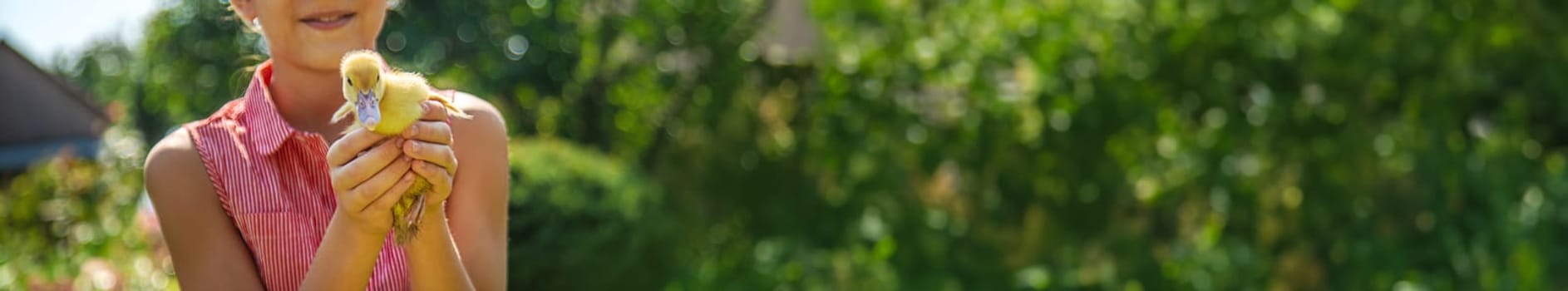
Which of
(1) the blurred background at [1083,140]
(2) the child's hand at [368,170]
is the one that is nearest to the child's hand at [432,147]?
(2) the child's hand at [368,170]

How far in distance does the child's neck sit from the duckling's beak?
36 cm

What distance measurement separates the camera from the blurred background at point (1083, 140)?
535cm

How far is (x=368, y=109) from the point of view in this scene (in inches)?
50.6

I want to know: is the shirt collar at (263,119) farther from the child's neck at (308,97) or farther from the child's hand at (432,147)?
the child's hand at (432,147)

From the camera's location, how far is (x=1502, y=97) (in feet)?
20.0

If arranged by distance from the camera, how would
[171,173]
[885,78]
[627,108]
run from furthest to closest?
[885,78] < [627,108] < [171,173]

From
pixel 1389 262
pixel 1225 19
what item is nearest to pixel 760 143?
pixel 1225 19

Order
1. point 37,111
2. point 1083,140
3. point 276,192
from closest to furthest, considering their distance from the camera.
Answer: point 276,192
point 37,111
point 1083,140

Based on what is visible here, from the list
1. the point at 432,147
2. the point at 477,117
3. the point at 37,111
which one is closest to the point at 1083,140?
the point at 37,111

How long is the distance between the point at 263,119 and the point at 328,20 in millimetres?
108

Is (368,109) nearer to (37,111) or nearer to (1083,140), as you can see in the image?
(37,111)

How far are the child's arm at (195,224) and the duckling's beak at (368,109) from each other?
0.38 meters

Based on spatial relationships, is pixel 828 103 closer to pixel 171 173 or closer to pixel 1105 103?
pixel 1105 103

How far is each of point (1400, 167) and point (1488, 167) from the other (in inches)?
11.4
